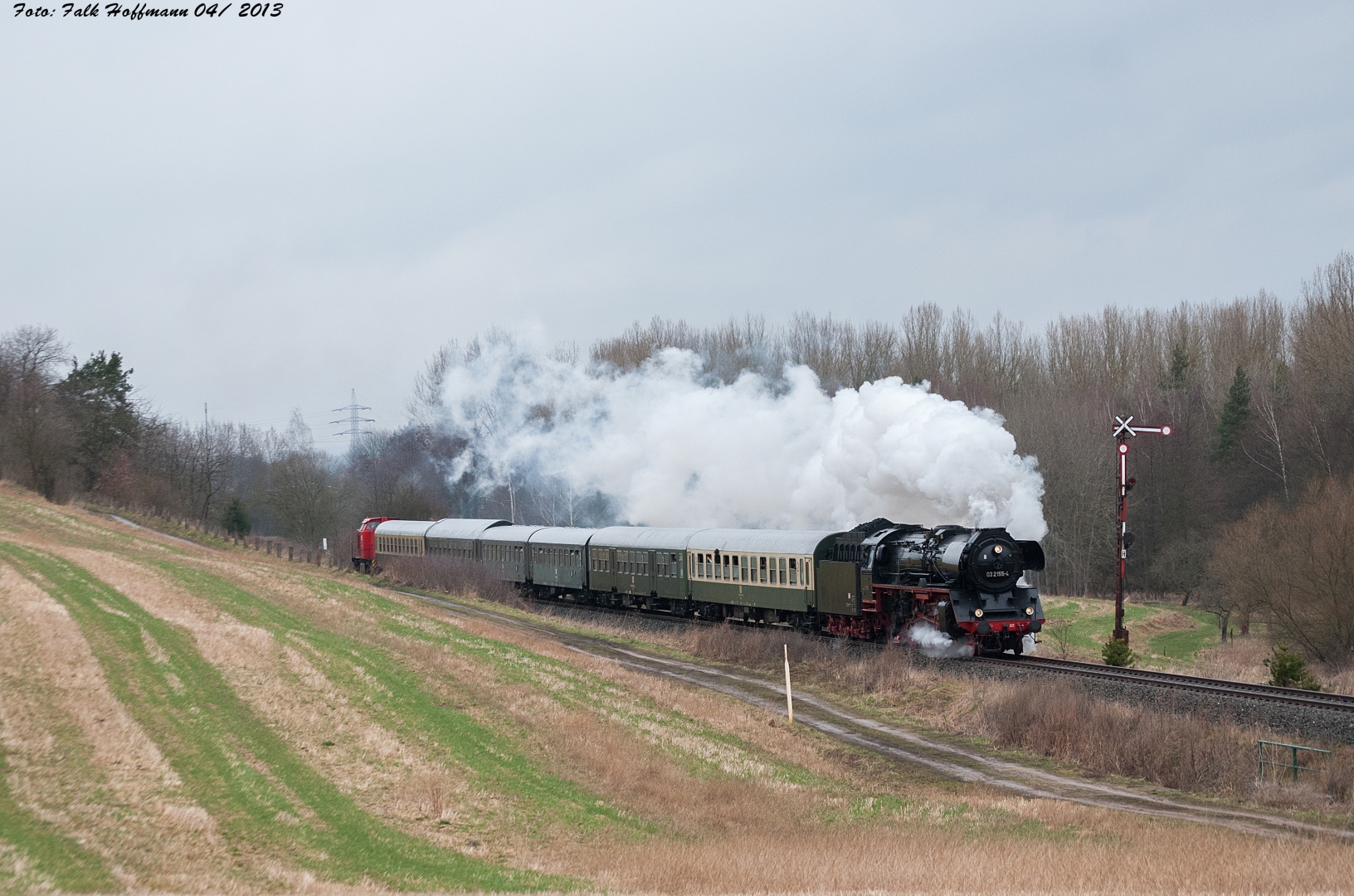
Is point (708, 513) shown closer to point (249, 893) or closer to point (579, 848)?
point (579, 848)

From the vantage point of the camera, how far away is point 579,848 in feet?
39.9

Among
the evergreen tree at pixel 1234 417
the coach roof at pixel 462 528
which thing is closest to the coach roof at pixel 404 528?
the coach roof at pixel 462 528

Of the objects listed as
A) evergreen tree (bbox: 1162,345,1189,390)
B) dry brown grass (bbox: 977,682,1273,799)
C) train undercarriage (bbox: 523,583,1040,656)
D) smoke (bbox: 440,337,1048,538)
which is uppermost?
evergreen tree (bbox: 1162,345,1189,390)

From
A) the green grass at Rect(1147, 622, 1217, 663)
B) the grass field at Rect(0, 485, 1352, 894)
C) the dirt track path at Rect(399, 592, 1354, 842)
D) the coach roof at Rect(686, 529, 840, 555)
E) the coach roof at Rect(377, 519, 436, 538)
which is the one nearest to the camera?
the grass field at Rect(0, 485, 1352, 894)

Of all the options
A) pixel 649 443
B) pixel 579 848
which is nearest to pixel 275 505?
pixel 649 443

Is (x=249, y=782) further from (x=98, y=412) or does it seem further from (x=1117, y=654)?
(x=98, y=412)

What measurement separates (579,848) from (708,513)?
35638mm

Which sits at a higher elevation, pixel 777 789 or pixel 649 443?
pixel 649 443

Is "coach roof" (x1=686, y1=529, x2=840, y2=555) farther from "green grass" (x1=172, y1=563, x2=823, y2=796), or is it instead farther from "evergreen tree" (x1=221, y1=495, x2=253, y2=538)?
"evergreen tree" (x1=221, y1=495, x2=253, y2=538)

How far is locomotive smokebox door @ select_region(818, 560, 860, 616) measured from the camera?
1086 inches

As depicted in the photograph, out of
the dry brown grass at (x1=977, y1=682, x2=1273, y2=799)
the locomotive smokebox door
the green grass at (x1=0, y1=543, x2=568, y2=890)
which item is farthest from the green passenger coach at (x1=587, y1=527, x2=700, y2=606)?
the green grass at (x1=0, y1=543, x2=568, y2=890)

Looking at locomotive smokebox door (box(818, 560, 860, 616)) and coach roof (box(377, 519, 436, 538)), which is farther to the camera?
coach roof (box(377, 519, 436, 538))

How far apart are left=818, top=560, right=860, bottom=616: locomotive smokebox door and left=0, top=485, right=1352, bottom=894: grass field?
5.33 m

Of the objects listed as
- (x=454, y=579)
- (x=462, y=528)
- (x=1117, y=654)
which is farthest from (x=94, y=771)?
(x=462, y=528)
